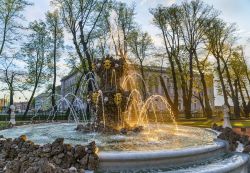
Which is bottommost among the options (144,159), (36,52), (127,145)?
(144,159)

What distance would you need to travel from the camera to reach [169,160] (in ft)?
20.5

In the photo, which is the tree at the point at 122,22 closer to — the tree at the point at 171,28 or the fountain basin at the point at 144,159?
the tree at the point at 171,28

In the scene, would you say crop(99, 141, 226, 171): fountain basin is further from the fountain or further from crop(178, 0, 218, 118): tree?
crop(178, 0, 218, 118): tree

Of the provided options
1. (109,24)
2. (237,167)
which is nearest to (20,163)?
(237,167)

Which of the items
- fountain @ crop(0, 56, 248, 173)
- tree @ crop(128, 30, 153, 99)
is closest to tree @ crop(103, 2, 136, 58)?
tree @ crop(128, 30, 153, 99)

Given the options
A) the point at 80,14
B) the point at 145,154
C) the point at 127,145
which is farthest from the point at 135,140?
the point at 80,14

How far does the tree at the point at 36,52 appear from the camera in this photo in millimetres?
35031

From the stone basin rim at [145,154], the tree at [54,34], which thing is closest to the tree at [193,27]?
the tree at [54,34]

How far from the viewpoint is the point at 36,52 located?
3612cm

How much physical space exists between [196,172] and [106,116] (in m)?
5.92

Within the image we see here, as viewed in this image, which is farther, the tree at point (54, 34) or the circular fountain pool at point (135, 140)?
the tree at point (54, 34)

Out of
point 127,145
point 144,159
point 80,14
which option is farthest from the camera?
point 80,14

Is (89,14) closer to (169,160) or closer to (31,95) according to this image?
(31,95)

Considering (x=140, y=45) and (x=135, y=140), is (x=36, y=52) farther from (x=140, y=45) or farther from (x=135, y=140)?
(x=135, y=140)
